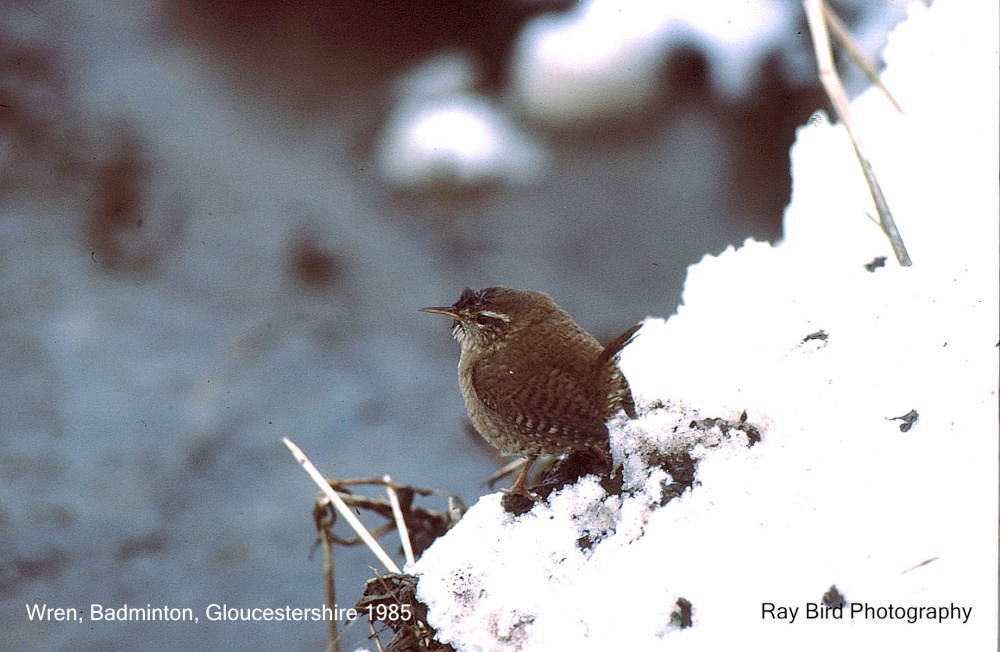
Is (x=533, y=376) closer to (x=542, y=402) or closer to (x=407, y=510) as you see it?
(x=542, y=402)

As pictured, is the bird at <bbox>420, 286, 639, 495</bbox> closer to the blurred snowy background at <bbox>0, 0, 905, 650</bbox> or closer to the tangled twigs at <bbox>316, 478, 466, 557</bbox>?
the tangled twigs at <bbox>316, 478, 466, 557</bbox>

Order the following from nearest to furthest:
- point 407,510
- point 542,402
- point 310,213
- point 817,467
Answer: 1. point 817,467
2. point 542,402
3. point 407,510
4. point 310,213

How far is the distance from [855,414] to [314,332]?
5.93ft

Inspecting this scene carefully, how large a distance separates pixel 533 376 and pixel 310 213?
1.56 metres

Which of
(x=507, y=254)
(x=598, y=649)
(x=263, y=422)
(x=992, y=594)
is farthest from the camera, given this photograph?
(x=507, y=254)

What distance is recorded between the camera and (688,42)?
2979 millimetres

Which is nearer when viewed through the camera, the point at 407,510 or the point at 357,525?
the point at 357,525

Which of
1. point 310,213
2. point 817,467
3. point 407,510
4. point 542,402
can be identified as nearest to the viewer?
point 817,467

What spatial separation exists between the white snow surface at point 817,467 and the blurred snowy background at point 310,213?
766 millimetres

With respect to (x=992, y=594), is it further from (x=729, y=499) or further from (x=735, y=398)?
(x=735, y=398)

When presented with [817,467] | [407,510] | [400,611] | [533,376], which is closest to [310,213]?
[407,510]

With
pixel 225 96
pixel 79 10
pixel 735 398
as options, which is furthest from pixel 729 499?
pixel 79 10

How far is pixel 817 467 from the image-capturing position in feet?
4.63

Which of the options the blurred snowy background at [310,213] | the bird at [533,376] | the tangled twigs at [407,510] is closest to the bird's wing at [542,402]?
the bird at [533,376]
